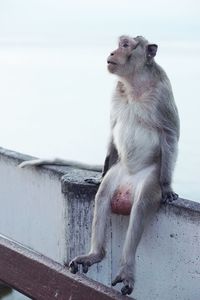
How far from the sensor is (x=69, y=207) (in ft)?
13.4

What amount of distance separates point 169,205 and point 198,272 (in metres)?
0.37

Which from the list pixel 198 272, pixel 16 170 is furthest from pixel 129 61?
pixel 16 170

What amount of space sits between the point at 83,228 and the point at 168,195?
0.72 meters

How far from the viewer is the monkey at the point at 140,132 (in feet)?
12.0

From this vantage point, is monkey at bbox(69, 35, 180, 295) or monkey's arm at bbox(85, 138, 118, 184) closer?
monkey at bbox(69, 35, 180, 295)

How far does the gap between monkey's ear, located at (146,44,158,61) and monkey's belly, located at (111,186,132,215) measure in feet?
2.37

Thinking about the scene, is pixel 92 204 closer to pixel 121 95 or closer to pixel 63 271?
pixel 121 95

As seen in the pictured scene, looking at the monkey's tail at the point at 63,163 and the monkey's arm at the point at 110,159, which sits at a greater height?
the monkey's arm at the point at 110,159

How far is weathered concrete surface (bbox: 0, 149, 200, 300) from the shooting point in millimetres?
3484

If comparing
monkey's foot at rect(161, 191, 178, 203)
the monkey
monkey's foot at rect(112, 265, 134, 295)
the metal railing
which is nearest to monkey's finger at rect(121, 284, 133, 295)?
monkey's foot at rect(112, 265, 134, 295)

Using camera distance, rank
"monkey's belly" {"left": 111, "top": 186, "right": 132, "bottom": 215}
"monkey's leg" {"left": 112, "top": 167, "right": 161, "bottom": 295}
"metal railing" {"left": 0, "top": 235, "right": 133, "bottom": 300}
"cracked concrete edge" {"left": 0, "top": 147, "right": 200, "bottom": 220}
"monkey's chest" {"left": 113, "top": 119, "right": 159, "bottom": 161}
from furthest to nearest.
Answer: "monkey's chest" {"left": 113, "top": 119, "right": 159, "bottom": 161}, "monkey's belly" {"left": 111, "top": 186, "right": 132, "bottom": 215}, "cracked concrete edge" {"left": 0, "top": 147, "right": 200, "bottom": 220}, "monkey's leg" {"left": 112, "top": 167, "right": 161, "bottom": 295}, "metal railing" {"left": 0, "top": 235, "right": 133, "bottom": 300}

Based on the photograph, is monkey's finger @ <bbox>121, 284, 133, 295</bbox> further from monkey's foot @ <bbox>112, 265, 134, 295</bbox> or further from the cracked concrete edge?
the cracked concrete edge

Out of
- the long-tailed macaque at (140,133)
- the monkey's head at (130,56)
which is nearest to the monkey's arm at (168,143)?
the long-tailed macaque at (140,133)

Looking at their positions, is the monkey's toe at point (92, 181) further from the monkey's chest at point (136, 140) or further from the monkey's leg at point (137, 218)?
the monkey's leg at point (137, 218)
